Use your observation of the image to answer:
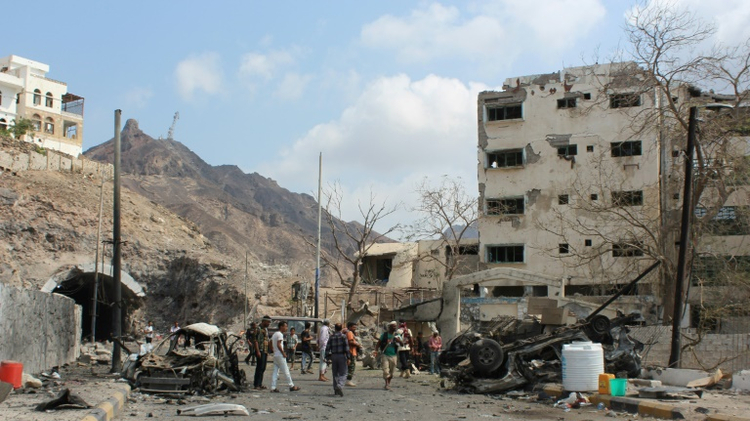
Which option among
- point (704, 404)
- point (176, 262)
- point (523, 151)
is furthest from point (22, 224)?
point (704, 404)

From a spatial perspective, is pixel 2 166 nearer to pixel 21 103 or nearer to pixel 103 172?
pixel 103 172

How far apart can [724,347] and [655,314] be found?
56.5 ft

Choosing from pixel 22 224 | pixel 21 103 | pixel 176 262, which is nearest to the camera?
pixel 22 224

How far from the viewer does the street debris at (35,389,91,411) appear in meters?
10.4

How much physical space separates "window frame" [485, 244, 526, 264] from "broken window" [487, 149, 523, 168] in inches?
196

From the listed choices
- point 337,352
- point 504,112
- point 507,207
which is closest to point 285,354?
point 337,352

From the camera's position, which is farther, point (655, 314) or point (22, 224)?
point (22, 224)

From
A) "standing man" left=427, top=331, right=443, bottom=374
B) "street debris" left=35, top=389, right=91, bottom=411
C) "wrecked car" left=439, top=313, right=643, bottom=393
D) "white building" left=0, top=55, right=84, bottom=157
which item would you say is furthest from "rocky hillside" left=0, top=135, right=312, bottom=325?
"white building" left=0, top=55, right=84, bottom=157

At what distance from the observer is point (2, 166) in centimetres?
4322

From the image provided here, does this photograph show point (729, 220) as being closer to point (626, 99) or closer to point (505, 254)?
point (505, 254)

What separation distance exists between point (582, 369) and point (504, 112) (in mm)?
34196

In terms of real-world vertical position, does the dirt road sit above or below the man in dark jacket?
below

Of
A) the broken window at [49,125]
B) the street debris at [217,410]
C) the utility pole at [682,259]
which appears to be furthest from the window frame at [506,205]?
the broken window at [49,125]

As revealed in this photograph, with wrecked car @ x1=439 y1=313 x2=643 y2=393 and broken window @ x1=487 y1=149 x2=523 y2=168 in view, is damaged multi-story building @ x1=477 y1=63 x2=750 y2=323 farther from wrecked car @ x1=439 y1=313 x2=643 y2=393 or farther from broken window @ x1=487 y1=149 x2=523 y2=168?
wrecked car @ x1=439 y1=313 x2=643 y2=393
